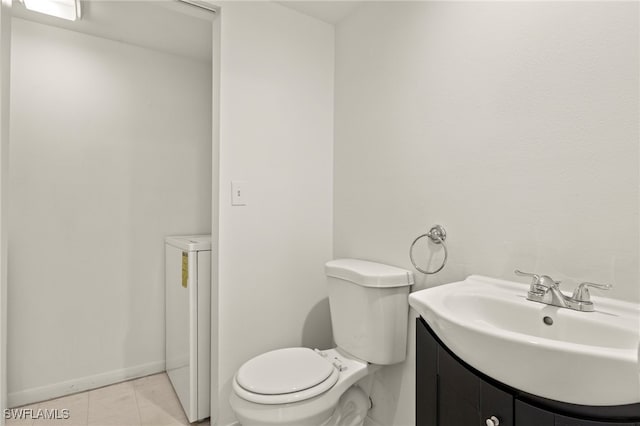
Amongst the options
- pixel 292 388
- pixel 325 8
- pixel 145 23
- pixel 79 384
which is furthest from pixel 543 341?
pixel 79 384

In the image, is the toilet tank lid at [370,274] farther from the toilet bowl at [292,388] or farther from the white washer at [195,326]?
the white washer at [195,326]

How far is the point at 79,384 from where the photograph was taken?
198 cm

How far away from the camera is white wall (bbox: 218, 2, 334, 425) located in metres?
1.63

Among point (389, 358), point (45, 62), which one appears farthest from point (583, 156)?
point (45, 62)

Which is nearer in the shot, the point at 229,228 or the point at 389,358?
the point at 389,358

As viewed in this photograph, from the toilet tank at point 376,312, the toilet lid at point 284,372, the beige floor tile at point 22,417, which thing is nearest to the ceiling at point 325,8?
the toilet tank at point 376,312

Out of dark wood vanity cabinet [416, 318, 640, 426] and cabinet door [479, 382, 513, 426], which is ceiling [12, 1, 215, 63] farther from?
cabinet door [479, 382, 513, 426]

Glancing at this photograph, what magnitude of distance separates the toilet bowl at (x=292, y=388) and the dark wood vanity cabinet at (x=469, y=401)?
14.9 inches

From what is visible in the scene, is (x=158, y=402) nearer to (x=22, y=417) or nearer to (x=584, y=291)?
(x=22, y=417)

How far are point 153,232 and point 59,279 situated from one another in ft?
1.80

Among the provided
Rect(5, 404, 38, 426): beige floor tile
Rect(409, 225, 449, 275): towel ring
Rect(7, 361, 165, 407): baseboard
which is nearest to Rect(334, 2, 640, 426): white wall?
Rect(409, 225, 449, 275): towel ring

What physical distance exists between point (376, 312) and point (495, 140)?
78 cm

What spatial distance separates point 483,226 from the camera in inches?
46.6

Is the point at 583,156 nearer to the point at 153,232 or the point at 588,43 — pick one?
the point at 588,43
